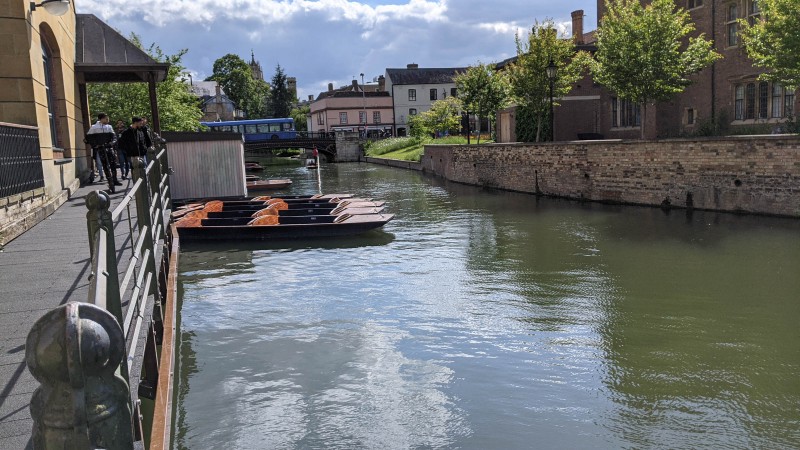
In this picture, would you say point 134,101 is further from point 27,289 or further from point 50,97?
point 27,289

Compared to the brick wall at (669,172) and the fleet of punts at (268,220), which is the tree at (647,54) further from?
the fleet of punts at (268,220)

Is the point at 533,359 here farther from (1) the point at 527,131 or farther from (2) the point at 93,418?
(1) the point at 527,131

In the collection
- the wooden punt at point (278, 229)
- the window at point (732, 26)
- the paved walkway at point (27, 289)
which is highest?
the window at point (732, 26)

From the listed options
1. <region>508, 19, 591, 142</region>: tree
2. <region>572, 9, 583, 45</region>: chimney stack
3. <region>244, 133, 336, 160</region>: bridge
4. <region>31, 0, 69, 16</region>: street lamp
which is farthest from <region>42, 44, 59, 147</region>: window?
<region>244, 133, 336, 160</region>: bridge

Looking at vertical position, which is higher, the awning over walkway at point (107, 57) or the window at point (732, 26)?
the window at point (732, 26)

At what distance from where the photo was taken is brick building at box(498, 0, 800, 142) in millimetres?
24812

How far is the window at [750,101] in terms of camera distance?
2536cm

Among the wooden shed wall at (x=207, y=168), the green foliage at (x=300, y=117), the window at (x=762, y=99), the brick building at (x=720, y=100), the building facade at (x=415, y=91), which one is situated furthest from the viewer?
the green foliage at (x=300, y=117)

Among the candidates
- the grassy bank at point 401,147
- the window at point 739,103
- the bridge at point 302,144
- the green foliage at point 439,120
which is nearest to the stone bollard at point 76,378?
the window at point 739,103

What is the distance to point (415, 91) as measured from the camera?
81375 mm

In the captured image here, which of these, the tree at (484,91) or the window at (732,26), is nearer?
the window at (732,26)

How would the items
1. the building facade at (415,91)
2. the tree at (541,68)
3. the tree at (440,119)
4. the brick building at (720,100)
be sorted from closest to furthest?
1. the brick building at (720,100)
2. the tree at (541,68)
3. the tree at (440,119)
4. the building facade at (415,91)

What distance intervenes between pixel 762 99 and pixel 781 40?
8.58 meters

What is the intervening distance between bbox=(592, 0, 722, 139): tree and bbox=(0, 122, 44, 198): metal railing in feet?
61.9
